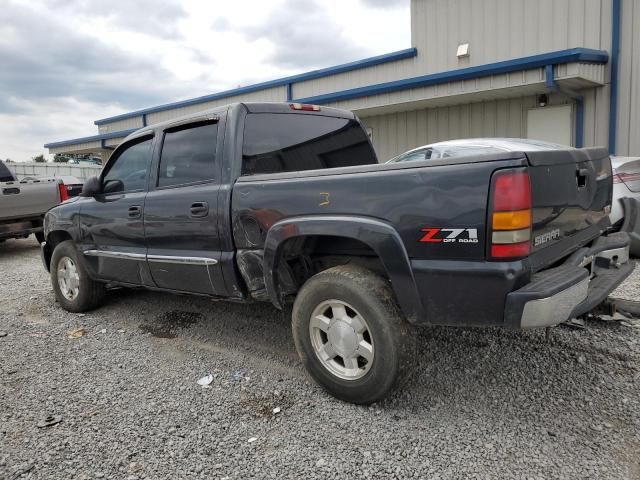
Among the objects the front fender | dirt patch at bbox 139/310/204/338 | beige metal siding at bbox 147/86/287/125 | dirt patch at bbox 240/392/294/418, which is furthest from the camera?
beige metal siding at bbox 147/86/287/125

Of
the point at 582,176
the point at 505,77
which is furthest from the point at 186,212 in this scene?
the point at 505,77

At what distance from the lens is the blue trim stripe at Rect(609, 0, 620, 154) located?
9406 mm

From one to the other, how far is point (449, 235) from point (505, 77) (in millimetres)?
7877

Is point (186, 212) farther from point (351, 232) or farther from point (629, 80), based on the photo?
point (629, 80)

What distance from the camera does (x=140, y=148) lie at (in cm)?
455

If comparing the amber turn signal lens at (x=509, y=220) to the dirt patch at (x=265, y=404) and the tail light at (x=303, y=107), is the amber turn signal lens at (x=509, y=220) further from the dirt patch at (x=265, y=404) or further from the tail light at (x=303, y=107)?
the tail light at (x=303, y=107)

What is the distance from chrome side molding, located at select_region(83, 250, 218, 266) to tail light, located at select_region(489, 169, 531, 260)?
2.00m

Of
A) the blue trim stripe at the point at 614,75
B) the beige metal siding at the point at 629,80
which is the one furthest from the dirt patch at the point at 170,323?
the beige metal siding at the point at 629,80

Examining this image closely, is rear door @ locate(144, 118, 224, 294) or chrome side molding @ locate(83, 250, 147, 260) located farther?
chrome side molding @ locate(83, 250, 147, 260)

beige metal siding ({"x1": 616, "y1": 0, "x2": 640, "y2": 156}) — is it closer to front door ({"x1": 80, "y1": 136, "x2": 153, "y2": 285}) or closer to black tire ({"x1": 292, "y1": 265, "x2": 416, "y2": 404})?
black tire ({"x1": 292, "y1": 265, "x2": 416, "y2": 404})

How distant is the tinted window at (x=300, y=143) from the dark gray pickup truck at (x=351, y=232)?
1 cm

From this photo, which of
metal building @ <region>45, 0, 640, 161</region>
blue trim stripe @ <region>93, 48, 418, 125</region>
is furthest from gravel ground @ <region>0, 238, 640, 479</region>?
blue trim stripe @ <region>93, 48, 418, 125</region>

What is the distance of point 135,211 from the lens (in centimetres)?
429

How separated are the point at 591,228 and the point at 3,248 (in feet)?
37.1
